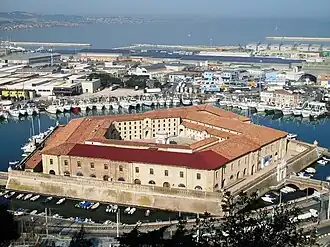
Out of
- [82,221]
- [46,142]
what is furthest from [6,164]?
[82,221]

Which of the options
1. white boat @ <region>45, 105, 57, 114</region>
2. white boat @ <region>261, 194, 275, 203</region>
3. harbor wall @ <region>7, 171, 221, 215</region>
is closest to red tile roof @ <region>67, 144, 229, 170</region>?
harbor wall @ <region>7, 171, 221, 215</region>

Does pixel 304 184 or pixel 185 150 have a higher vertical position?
pixel 185 150

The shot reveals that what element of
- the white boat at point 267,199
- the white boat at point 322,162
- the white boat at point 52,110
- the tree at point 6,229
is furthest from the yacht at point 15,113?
the tree at point 6,229

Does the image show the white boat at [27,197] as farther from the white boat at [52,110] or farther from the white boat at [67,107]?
the white boat at [67,107]

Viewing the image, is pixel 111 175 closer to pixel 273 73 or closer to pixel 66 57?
pixel 273 73

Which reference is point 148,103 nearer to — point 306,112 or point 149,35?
point 306,112

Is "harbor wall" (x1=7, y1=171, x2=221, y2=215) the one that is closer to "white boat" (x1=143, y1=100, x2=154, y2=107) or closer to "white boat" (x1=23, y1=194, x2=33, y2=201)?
"white boat" (x1=23, y1=194, x2=33, y2=201)
